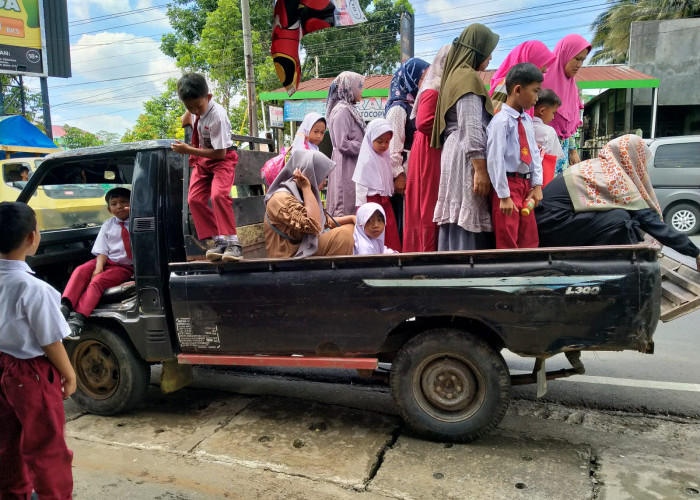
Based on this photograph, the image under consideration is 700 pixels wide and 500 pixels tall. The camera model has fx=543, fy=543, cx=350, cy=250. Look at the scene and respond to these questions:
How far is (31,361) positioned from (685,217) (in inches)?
458

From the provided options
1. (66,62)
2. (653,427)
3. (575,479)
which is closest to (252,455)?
(575,479)

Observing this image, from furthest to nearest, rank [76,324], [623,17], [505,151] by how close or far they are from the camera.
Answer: [623,17] → [76,324] → [505,151]

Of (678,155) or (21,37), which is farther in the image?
(21,37)

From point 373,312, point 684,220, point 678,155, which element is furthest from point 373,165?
point 684,220

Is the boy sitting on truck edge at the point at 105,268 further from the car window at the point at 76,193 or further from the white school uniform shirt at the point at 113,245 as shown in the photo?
the car window at the point at 76,193

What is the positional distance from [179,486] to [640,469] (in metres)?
2.49

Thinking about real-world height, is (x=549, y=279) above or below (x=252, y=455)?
above

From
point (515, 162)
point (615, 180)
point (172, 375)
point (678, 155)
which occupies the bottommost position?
point (172, 375)

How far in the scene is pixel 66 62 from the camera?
18328 mm

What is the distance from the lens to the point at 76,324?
3654 mm

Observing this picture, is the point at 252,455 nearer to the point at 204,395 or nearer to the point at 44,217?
the point at 204,395

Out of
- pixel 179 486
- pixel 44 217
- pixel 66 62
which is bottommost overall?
pixel 179 486

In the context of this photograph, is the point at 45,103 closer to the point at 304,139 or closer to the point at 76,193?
the point at 76,193

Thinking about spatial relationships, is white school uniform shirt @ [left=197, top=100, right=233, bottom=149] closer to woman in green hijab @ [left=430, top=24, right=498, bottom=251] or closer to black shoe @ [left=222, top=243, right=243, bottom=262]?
black shoe @ [left=222, top=243, right=243, bottom=262]
